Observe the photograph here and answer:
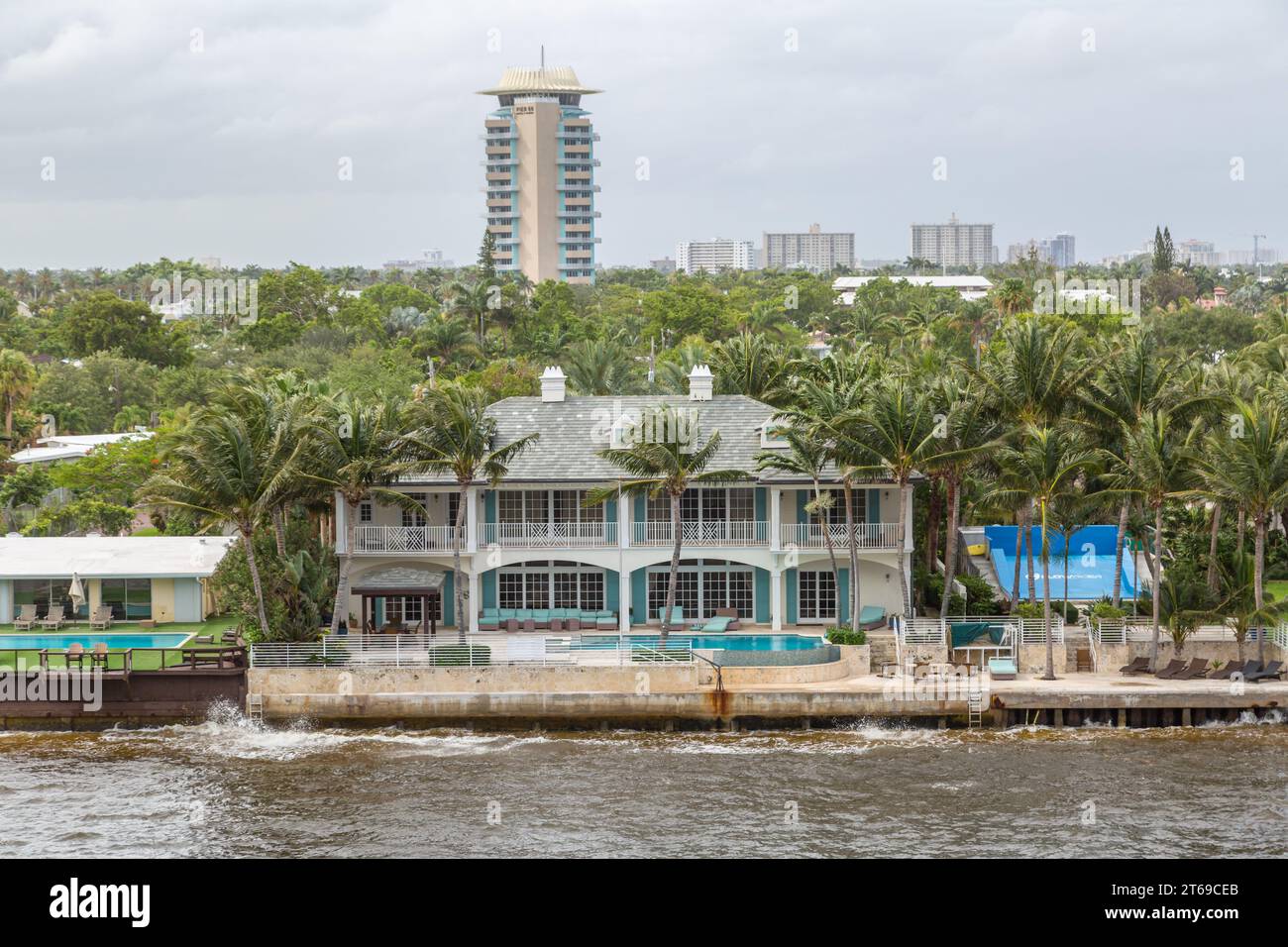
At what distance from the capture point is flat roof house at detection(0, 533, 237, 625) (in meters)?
48.4

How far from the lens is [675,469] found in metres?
44.0

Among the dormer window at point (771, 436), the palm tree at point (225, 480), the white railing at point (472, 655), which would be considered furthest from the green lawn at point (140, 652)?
the dormer window at point (771, 436)

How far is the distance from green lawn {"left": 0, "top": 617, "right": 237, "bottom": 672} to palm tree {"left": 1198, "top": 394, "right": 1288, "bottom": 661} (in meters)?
27.5

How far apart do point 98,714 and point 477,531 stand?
1141cm

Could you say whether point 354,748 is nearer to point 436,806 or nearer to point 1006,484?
point 436,806

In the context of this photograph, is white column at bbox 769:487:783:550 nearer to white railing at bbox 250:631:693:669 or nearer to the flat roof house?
white railing at bbox 250:631:693:669

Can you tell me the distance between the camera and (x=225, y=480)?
41.9 m

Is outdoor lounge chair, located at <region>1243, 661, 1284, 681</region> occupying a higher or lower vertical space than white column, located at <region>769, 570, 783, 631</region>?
lower

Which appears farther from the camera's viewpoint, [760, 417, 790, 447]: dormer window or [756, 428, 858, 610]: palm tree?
[760, 417, 790, 447]: dormer window

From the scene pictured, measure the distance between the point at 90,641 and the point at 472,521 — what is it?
11.2 m

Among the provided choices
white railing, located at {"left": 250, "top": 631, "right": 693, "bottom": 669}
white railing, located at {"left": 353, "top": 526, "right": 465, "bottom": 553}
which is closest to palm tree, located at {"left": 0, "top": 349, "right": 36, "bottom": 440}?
white railing, located at {"left": 353, "top": 526, "right": 465, "bottom": 553}
